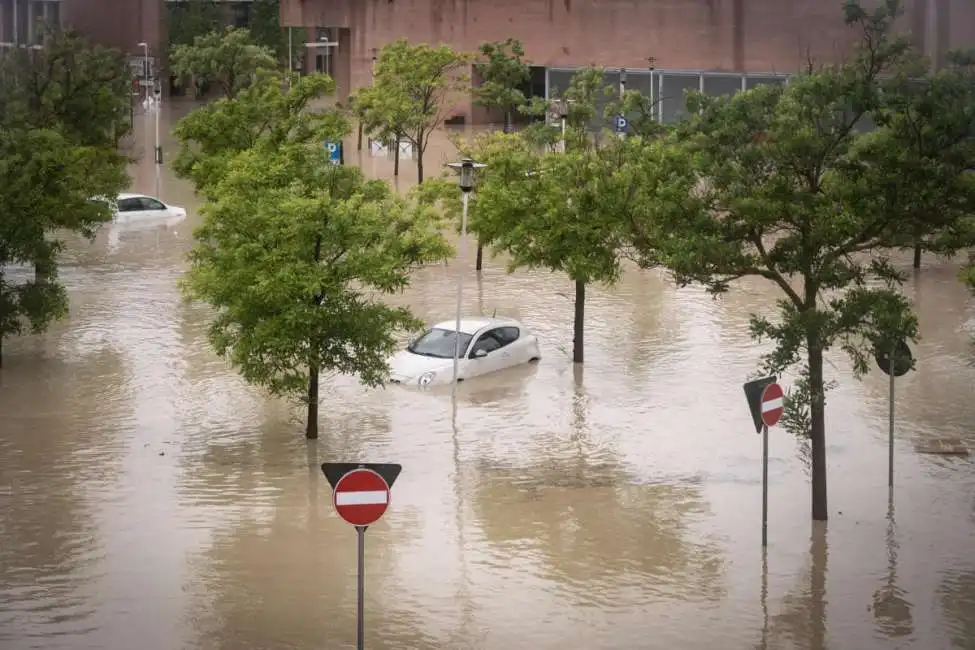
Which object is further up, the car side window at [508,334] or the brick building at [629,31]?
the brick building at [629,31]

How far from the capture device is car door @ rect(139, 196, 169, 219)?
49.7m

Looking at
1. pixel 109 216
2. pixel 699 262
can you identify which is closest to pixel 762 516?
pixel 699 262

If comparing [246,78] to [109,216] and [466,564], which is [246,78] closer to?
[109,216]

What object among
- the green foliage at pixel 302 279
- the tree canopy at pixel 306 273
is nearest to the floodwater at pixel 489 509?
the tree canopy at pixel 306 273

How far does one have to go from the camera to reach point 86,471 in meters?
22.8

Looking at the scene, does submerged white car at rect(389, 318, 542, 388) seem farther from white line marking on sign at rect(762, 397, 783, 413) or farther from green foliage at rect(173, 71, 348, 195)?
white line marking on sign at rect(762, 397, 783, 413)

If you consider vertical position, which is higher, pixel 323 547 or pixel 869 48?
pixel 869 48

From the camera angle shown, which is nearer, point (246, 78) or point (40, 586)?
point (40, 586)

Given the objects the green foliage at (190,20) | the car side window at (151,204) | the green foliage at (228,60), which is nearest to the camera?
the car side window at (151,204)

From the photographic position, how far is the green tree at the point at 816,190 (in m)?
18.8

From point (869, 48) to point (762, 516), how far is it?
565cm

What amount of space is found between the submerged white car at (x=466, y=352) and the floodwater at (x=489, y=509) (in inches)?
17.0

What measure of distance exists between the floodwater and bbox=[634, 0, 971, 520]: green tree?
2.28 meters

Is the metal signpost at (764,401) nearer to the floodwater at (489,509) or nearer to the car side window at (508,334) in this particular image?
the floodwater at (489,509)
